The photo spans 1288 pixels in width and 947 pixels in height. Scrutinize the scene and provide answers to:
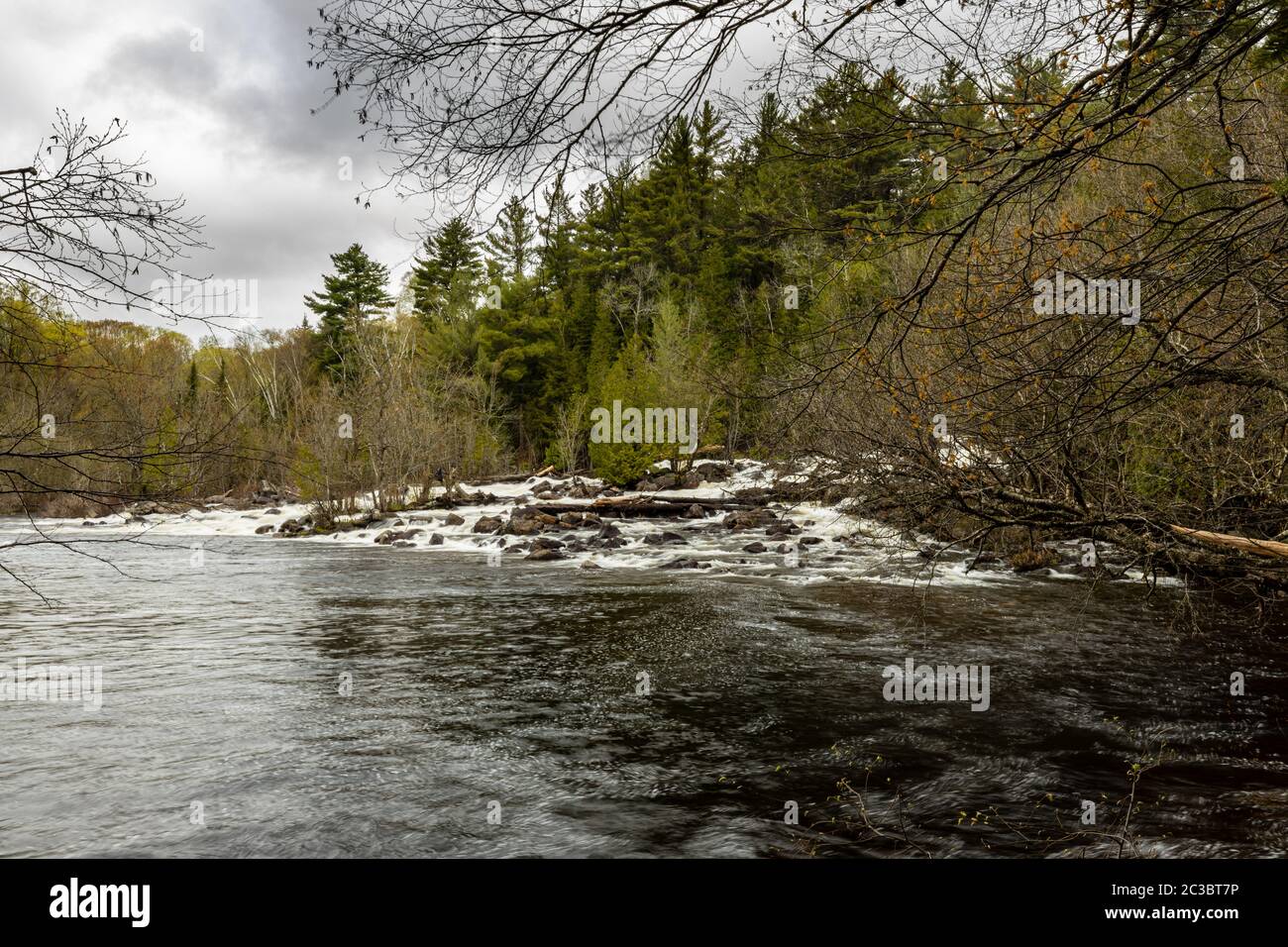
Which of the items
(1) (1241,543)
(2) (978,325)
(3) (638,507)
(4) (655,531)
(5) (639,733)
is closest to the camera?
(1) (1241,543)

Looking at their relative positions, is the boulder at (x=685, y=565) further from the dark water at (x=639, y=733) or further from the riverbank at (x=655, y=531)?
the dark water at (x=639, y=733)

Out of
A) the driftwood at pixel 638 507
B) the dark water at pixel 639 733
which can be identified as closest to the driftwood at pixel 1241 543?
the dark water at pixel 639 733

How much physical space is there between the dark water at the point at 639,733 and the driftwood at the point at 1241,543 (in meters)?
1.71

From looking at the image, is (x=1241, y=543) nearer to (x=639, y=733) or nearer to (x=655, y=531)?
(x=639, y=733)

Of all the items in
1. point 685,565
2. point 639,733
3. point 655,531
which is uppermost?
point 655,531

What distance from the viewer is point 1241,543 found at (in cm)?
674

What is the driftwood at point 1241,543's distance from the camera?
6.36 metres

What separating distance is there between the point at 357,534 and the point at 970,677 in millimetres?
20830

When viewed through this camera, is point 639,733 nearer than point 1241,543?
No

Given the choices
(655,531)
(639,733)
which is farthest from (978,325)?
(655,531)

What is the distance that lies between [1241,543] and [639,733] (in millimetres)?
5382

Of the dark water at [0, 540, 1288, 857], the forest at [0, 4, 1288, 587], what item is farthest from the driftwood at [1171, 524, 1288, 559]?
the dark water at [0, 540, 1288, 857]

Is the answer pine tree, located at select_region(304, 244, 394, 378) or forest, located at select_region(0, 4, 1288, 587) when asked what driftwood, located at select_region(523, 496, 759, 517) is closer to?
forest, located at select_region(0, 4, 1288, 587)

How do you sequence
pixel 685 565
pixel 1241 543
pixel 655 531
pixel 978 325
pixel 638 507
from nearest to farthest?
pixel 1241 543 → pixel 978 325 → pixel 685 565 → pixel 655 531 → pixel 638 507
